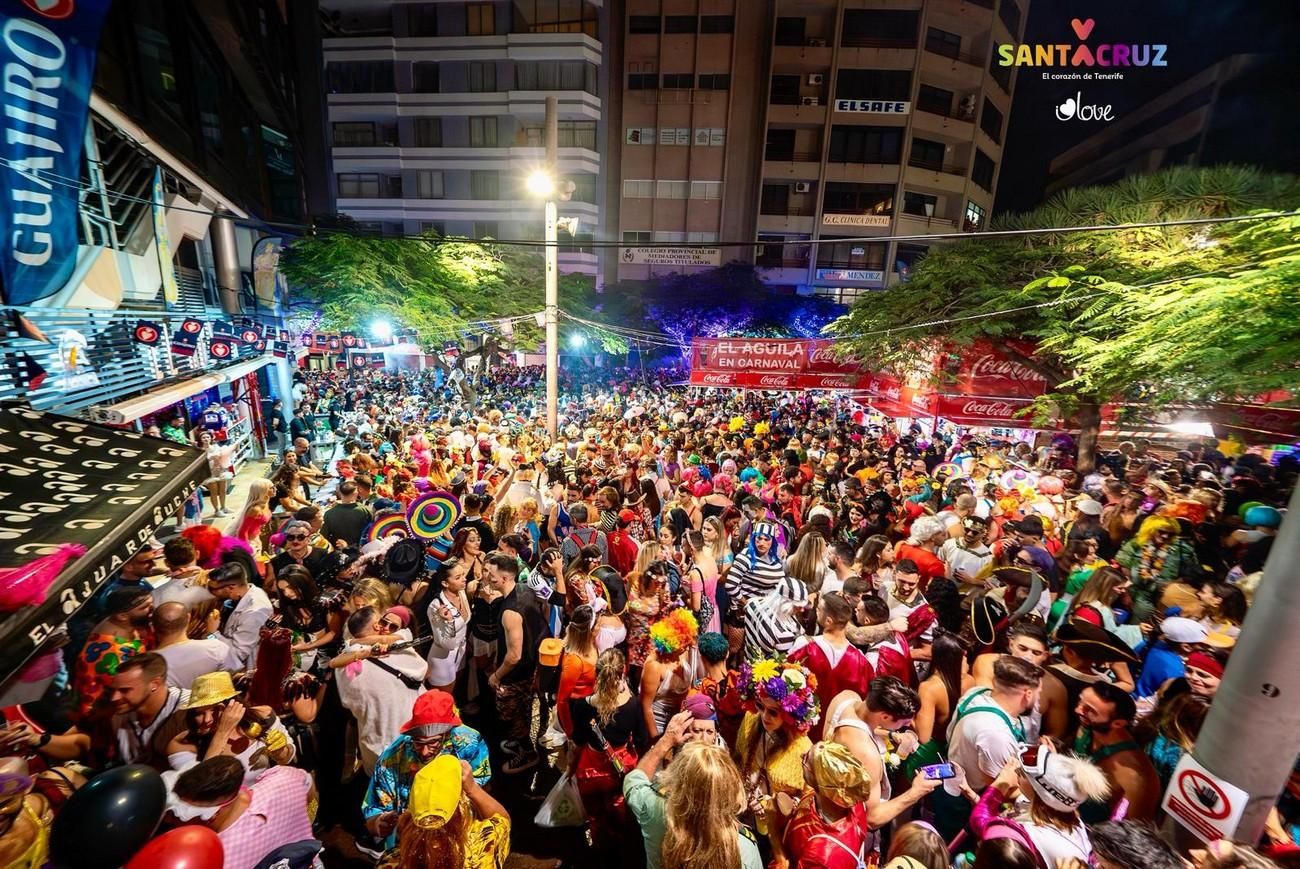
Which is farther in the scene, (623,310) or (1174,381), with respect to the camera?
(623,310)

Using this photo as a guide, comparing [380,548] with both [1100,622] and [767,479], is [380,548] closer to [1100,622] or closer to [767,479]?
[1100,622]

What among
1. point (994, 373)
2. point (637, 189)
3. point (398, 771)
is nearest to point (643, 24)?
point (637, 189)

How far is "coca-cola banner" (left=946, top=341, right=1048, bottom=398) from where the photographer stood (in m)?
10.1

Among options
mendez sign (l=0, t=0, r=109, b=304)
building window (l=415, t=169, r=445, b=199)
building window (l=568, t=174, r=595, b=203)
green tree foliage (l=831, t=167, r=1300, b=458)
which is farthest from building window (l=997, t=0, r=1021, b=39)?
mendez sign (l=0, t=0, r=109, b=304)

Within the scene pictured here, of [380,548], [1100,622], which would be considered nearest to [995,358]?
[1100,622]

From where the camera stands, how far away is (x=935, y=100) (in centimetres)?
3344

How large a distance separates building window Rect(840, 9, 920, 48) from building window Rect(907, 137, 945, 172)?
217 inches

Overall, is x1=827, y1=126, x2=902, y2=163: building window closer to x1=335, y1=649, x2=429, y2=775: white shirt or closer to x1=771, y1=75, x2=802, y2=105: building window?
x1=771, y1=75, x2=802, y2=105: building window

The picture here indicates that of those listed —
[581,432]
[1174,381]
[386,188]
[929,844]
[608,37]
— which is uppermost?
[608,37]

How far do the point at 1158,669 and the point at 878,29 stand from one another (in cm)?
4099

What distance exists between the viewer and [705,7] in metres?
33.4

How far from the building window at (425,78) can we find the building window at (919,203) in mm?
31314

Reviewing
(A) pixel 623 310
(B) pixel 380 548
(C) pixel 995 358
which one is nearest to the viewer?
(B) pixel 380 548

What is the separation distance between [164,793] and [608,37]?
4163 centimetres
